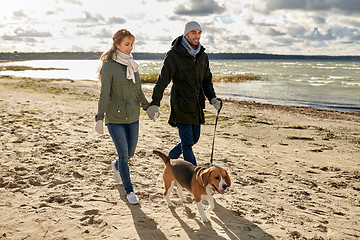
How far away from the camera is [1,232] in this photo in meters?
3.52

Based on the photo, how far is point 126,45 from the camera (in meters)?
3.95

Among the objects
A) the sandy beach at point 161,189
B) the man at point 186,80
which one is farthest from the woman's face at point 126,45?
the sandy beach at point 161,189

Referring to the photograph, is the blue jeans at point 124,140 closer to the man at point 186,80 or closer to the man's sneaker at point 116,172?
the man at point 186,80

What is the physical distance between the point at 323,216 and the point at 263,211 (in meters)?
0.78

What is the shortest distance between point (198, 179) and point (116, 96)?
1.49 metres

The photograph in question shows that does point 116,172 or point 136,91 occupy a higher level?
point 136,91

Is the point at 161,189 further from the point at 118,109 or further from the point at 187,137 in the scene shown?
the point at 118,109

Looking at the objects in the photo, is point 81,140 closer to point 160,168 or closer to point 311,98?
point 160,168

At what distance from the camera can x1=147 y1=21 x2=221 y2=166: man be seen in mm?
4130

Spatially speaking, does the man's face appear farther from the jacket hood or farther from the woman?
the woman

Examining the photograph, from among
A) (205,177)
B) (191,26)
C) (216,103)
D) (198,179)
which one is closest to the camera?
(205,177)

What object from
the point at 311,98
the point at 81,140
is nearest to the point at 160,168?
the point at 81,140

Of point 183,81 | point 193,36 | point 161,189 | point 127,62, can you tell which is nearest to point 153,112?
point 183,81

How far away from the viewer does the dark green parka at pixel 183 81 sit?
4.16m
